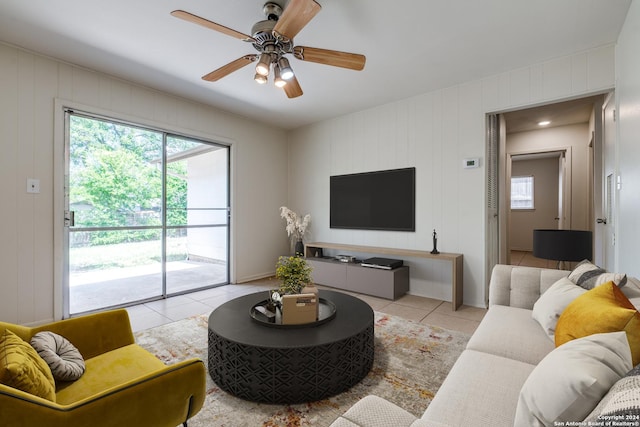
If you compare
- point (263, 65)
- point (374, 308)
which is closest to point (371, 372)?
point (374, 308)

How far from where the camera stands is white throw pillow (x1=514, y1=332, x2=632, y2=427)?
0.74 meters

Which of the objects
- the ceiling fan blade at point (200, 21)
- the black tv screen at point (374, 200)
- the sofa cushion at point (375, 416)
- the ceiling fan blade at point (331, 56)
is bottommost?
the sofa cushion at point (375, 416)

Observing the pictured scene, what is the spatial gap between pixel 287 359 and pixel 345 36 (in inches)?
102

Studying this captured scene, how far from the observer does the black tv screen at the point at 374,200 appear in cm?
405

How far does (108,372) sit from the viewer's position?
1368mm

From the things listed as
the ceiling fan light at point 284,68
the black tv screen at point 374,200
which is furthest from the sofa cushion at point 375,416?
the black tv screen at point 374,200

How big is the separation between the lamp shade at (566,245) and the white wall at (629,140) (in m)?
0.23

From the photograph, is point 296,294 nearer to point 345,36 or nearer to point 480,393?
point 480,393

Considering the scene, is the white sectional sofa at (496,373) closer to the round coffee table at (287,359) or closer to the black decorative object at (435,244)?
the round coffee table at (287,359)

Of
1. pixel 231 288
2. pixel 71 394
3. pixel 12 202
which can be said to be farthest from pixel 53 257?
pixel 71 394

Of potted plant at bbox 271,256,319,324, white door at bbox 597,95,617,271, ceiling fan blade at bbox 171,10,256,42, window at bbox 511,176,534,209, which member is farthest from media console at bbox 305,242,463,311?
window at bbox 511,176,534,209

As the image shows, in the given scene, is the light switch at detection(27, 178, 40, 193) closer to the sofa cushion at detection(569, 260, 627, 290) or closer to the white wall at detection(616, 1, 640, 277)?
the sofa cushion at detection(569, 260, 627, 290)

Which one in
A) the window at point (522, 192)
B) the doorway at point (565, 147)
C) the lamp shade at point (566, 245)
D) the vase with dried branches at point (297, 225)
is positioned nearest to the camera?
the lamp shade at point (566, 245)

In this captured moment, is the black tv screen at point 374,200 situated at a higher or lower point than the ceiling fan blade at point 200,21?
lower
